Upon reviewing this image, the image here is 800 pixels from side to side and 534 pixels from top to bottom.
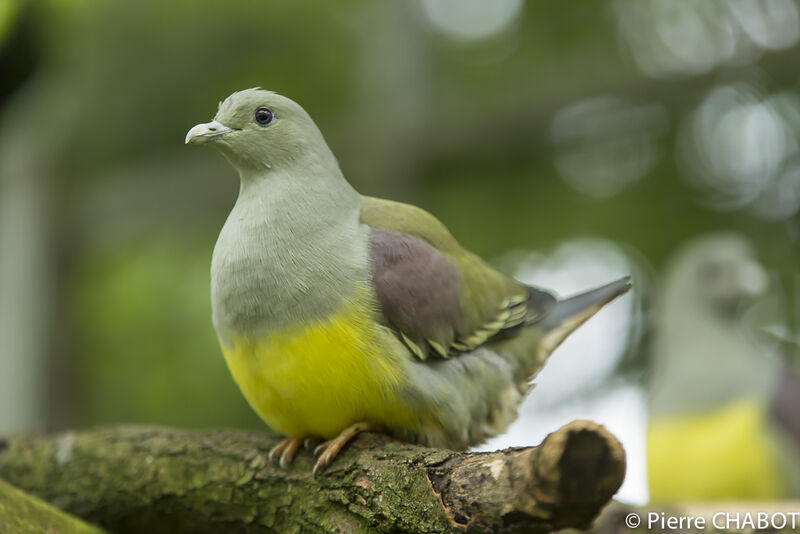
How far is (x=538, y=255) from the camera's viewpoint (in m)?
4.73

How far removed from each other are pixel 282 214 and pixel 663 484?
2.60 metres

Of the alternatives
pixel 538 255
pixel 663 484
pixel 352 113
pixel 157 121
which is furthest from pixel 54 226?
pixel 663 484

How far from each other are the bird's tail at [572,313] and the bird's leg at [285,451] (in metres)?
0.93

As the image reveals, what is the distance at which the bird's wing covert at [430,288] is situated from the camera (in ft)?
7.50

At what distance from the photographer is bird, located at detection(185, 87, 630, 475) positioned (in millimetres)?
2178

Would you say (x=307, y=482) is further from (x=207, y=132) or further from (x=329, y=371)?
(x=207, y=132)

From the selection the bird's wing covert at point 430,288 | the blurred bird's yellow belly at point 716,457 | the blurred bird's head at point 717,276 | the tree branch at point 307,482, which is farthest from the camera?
the blurred bird's head at point 717,276

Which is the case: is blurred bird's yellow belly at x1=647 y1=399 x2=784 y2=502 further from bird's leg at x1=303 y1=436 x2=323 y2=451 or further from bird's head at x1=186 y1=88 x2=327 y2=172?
bird's head at x1=186 y1=88 x2=327 y2=172

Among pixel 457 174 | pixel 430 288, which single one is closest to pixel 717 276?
pixel 457 174

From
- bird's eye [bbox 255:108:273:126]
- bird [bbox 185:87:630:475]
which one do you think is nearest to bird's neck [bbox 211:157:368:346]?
bird [bbox 185:87:630:475]

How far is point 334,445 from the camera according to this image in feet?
7.27

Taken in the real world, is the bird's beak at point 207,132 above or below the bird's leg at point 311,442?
above

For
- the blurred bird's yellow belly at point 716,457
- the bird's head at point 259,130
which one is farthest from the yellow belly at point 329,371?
the blurred bird's yellow belly at point 716,457

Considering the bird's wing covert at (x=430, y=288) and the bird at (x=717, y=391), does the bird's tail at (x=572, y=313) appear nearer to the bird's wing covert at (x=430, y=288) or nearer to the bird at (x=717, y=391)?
the bird's wing covert at (x=430, y=288)
